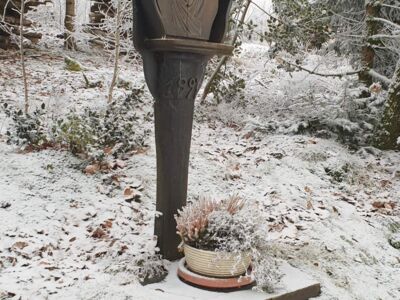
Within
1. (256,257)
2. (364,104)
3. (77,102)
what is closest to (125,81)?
(77,102)

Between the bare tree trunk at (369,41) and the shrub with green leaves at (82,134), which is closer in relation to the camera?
the shrub with green leaves at (82,134)

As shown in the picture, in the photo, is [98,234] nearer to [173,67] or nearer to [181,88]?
[181,88]

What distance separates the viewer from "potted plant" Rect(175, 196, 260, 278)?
9.27ft

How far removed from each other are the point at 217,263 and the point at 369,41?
19.2 feet

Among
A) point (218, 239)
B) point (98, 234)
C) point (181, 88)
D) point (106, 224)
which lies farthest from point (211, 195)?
point (181, 88)

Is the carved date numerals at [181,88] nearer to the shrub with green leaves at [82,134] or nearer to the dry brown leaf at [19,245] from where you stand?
the dry brown leaf at [19,245]

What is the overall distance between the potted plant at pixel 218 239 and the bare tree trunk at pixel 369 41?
5.31m

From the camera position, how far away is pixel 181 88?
9.74 ft

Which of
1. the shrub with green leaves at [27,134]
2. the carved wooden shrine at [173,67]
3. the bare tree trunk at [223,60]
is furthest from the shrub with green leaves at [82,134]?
the bare tree trunk at [223,60]

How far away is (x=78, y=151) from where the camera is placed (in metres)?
4.81

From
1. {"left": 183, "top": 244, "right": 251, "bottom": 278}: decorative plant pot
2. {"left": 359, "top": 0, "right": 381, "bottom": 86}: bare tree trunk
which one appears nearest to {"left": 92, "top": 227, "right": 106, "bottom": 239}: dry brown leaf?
{"left": 183, "top": 244, "right": 251, "bottom": 278}: decorative plant pot

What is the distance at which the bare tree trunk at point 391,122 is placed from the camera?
6605 millimetres

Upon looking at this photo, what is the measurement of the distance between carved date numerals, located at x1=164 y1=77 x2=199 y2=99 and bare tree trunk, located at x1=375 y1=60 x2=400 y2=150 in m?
4.63

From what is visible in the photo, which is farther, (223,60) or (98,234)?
(223,60)
